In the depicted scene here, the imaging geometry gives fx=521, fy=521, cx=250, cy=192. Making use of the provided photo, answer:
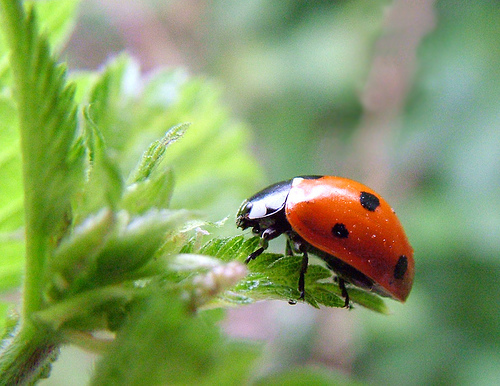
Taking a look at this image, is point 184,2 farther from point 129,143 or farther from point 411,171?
point 129,143

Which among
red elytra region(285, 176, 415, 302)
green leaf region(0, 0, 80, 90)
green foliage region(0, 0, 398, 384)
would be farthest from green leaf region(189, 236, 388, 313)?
green leaf region(0, 0, 80, 90)

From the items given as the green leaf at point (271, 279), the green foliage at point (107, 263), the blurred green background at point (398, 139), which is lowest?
the blurred green background at point (398, 139)

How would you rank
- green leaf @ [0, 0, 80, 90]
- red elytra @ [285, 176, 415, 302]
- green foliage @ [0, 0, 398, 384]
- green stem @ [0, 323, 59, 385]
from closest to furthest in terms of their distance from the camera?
1. green foliage @ [0, 0, 398, 384]
2. green stem @ [0, 323, 59, 385]
3. green leaf @ [0, 0, 80, 90]
4. red elytra @ [285, 176, 415, 302]

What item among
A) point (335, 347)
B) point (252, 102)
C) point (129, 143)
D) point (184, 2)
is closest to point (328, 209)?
point (129, 143)

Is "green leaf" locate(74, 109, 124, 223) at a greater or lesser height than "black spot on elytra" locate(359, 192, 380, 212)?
greater

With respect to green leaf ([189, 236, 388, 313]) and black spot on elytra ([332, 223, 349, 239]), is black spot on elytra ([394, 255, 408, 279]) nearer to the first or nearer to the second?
black spot on elytra ([332, 223, 349, 239])

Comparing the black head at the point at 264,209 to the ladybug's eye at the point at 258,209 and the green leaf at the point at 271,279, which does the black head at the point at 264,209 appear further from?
the green leaf at the point at 271,279

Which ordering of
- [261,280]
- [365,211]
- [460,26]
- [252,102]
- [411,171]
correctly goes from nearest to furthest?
[261,280] < [365,211] < [460,26] < [411,171] < [252,102]

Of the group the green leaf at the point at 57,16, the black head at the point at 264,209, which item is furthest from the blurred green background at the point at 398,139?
the green leaf at the point at 57,16
